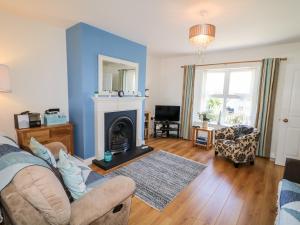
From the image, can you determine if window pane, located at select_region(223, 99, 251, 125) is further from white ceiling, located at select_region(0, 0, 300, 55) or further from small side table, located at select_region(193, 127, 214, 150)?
white ceiling, located at select_region(0, 0, 300, 55)

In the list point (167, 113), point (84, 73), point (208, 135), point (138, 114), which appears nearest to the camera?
point (84, 73)

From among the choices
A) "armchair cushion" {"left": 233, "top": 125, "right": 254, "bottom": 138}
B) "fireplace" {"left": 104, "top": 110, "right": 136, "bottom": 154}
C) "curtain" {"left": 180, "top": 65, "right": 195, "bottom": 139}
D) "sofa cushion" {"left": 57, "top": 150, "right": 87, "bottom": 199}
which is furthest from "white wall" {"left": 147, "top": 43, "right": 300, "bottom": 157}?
"sofa cushion" {"left": 57, "top": 150, "right": 87, "bottom": 199}

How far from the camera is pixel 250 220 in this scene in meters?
1.84

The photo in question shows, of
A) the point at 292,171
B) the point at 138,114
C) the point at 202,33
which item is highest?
the point at 202,33

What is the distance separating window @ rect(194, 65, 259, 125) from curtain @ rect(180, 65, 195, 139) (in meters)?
0.15

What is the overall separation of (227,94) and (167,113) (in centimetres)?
171

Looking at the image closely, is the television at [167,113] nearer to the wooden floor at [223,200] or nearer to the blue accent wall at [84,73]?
the wooden floor at [223,200]

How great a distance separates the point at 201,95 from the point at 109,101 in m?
2.79

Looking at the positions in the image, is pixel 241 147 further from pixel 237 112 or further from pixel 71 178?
pixel 71 178

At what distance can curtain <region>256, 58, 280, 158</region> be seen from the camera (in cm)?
348

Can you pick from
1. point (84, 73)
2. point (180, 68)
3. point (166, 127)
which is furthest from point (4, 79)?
point (180, 68)

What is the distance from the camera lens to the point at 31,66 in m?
2.71

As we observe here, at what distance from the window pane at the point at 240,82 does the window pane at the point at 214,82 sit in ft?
0.77

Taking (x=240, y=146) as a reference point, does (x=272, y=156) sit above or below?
below
